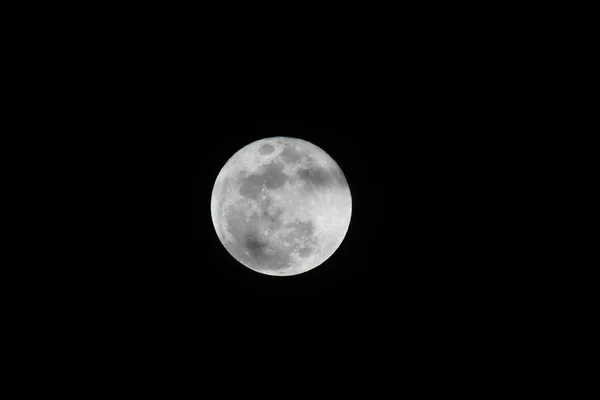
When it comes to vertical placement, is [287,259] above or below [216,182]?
below

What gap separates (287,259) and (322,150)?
1.37m

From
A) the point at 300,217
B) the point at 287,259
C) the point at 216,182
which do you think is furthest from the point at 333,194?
the point at 216,182

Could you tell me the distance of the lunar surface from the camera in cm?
404

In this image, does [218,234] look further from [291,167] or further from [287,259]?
[291,167]

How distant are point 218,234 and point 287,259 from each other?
0.92 metres

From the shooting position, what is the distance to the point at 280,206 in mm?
4004

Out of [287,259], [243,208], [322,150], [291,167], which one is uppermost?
[322,150]

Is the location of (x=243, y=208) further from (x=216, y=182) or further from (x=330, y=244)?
(x=330, y=244)

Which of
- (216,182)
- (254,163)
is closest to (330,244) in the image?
(254,163)

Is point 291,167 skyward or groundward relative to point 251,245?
skyward

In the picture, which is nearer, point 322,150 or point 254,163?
point 254,163

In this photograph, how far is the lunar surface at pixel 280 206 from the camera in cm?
404

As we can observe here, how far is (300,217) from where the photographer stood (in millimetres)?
4047

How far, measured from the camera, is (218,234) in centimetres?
457
